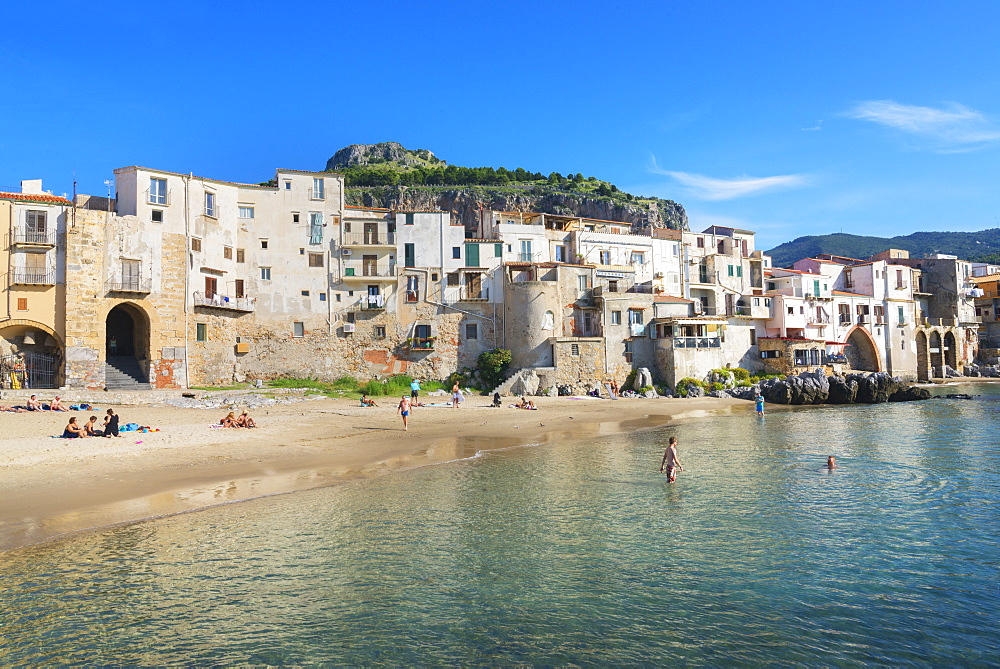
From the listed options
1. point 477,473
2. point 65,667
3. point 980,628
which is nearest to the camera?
point 65,667

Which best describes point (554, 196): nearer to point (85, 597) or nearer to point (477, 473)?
point (477, 473)

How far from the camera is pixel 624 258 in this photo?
2314 inches

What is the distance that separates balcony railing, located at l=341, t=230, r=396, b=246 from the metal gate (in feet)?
69.1

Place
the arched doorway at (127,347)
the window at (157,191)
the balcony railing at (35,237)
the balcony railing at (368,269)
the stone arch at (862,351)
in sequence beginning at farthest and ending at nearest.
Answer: the stone arch at (862,351) → the balcony railing at (368,269) → the window at (157,191) → the arched doorway at (127,347) → the balcony railing at (35,237)

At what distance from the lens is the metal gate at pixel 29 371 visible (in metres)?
36.2

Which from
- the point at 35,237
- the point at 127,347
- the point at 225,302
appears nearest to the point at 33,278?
the point at 35,237

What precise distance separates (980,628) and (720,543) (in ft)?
16.6

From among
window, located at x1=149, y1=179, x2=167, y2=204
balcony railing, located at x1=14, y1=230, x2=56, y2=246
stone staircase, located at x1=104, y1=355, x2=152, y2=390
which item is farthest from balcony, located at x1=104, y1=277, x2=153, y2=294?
window, located at x1=149, y1=179, x2=167, y2=204

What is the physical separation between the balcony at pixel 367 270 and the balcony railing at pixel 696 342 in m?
23.3

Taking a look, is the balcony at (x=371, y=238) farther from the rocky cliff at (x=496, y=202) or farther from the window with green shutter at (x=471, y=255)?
the rocky cliff at (x=496, y=202)

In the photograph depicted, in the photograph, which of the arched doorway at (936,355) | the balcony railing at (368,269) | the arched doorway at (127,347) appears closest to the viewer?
the arched doorway at (127,347)

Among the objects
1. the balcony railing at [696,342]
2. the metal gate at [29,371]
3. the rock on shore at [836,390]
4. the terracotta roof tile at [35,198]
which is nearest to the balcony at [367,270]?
the terracotta roof tile at [35,198]

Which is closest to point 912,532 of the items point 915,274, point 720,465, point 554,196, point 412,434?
point 720,465

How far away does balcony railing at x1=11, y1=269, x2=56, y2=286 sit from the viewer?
122ft
